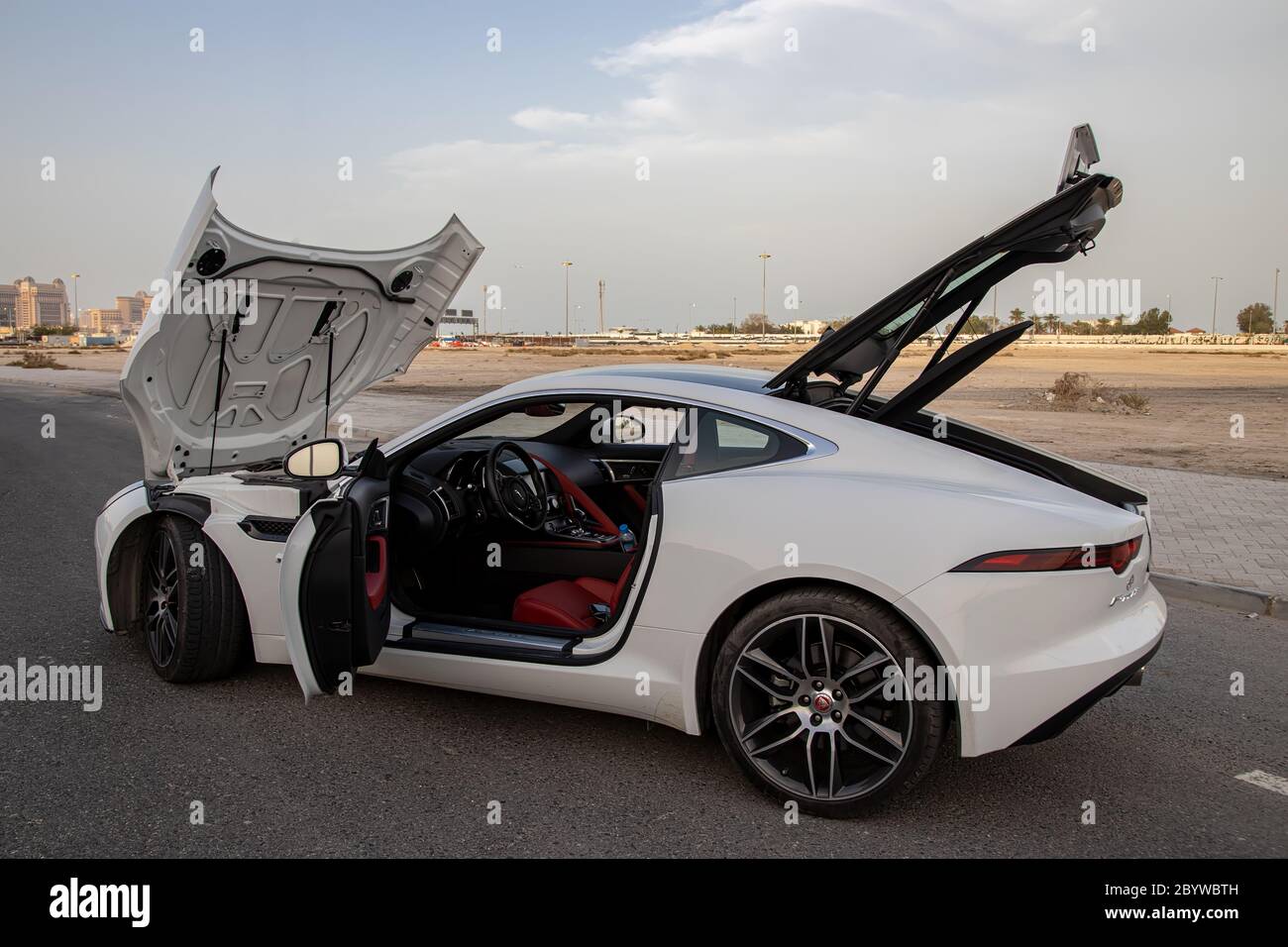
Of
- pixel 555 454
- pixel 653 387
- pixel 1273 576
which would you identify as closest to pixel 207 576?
pixel 555 454

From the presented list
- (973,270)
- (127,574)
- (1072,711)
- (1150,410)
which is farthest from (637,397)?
(1150,410)

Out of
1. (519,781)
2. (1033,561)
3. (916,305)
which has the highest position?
(916,305)

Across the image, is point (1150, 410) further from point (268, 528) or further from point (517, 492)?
point (268, 528)

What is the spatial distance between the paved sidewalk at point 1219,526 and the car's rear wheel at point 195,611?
232 inches

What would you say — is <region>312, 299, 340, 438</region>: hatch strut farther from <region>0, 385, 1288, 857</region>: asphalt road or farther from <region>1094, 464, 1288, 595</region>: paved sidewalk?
<region>1094, 464, 1288, 595</region>: paved sidewalk

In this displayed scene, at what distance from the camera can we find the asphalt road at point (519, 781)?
3.21 m

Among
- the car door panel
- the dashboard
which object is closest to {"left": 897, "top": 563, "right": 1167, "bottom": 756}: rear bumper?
the dashboard

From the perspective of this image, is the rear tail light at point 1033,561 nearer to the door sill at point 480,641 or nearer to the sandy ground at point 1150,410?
the door sill at point 480,641

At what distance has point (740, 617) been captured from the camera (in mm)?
3529

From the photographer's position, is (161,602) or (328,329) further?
(328,329)

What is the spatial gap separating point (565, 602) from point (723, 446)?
117 centimetres

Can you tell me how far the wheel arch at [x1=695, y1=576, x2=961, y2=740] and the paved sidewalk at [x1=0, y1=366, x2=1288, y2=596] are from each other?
4.34 meters

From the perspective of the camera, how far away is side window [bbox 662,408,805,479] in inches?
141

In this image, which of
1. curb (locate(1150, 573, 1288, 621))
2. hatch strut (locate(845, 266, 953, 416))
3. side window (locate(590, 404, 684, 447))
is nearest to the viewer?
hatch strut (locate(845, 266, 953, 416))
